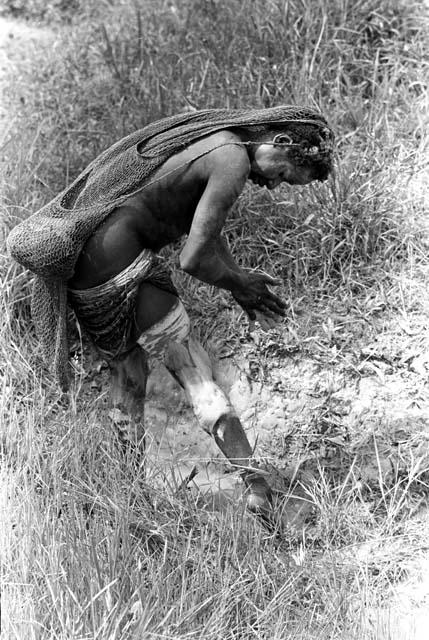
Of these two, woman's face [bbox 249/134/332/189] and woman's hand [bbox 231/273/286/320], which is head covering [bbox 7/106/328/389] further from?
woman's hand [bbox 231/273/286/320]

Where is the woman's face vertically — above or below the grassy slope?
above

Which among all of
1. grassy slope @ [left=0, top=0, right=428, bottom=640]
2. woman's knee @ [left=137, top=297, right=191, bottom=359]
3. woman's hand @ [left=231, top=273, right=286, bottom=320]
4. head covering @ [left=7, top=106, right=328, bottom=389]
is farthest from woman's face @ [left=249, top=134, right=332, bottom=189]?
grassy slope @ [left=0, top=0, right=428, bottom=640]

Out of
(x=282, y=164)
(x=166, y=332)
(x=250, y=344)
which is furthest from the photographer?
(x=250, y=344)

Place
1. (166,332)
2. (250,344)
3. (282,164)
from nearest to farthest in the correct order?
(282,164) → (166,332) → (250,344)

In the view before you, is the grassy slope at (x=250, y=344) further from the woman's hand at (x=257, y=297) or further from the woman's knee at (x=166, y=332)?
the woman's hand at (x=257, y=297)

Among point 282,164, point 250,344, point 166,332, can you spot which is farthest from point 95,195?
point 250,344

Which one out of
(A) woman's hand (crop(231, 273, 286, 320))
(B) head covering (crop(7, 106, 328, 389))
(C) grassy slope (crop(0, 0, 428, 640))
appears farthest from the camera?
(A) woman's hand (crop(231, 273, 286, 320))

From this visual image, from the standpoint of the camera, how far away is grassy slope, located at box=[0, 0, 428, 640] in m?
2.99

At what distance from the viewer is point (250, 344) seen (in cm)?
416

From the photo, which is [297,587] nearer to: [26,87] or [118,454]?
[118,454]

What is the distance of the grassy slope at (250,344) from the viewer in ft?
9.80

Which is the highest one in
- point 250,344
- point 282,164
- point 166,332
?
point 282,164

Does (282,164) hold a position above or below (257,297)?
above

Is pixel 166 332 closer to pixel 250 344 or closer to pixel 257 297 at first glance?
pixel 257 297
